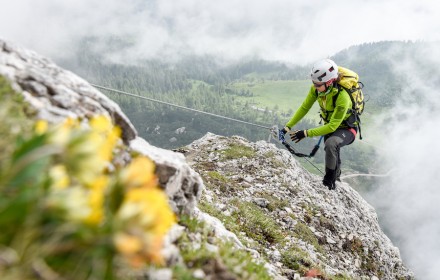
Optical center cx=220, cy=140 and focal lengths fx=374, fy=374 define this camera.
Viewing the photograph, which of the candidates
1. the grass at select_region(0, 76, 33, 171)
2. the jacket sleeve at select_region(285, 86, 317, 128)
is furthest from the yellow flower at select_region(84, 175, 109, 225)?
the jacket sleeve at select_region(285, 86, 317, 128)

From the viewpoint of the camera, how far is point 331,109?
1491 cm

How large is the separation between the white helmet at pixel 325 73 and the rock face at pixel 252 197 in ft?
16.9

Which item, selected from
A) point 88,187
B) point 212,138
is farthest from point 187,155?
point 88,187

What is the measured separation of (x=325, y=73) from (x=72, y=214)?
1324 centimetres

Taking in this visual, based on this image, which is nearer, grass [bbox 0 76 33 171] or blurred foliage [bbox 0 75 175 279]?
blurred foliage [bbox 0 75 175 279]

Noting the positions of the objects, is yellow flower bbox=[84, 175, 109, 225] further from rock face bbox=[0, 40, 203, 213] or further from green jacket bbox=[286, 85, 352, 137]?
green jacket bbox=[286, 85, 352, 137]

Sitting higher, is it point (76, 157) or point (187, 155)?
point (76, 157)

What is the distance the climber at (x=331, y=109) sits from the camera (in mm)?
14125

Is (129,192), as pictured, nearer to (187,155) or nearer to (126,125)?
(126,125)

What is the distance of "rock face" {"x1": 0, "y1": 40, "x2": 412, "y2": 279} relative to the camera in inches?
186

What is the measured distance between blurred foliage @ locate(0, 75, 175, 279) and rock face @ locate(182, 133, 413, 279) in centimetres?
772

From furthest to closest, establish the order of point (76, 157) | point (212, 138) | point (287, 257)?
point (212, 138) → point (287, 257) → point (76, 157)

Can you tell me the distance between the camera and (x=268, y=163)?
62.1 feet

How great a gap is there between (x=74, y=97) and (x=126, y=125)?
0.84 metres
